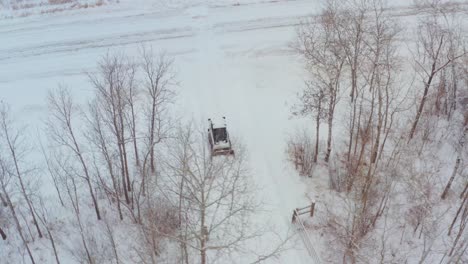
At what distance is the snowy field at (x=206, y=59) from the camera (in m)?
25.9

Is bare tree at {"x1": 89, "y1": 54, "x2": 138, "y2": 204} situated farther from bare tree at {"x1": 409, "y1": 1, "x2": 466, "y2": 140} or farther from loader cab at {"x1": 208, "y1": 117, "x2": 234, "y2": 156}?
bare tree at {"x1": 409, "y1": 1, "x2": 466, "y2": 140}

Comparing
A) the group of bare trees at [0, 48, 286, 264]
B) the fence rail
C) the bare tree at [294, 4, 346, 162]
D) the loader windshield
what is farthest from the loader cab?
the bare tree at [294, 4, 346, 162]

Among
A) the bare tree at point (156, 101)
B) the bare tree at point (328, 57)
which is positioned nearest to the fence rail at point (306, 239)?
the bare tree at point (328, 57)

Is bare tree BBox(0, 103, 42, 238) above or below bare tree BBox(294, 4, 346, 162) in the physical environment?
below

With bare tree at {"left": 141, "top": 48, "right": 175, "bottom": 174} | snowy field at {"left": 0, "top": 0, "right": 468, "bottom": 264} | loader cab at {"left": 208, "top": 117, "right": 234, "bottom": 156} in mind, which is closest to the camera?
bare tree at {"left": 141, "top": 48, "right": 175, "bottom": 174}

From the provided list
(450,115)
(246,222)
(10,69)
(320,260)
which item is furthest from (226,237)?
(10,69)

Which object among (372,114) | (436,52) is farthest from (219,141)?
(436,52)

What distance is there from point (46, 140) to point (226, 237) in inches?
530

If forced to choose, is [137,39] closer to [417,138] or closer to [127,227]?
[127,227]

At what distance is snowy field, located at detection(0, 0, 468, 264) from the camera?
2589cm

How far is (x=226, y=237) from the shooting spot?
21562mm

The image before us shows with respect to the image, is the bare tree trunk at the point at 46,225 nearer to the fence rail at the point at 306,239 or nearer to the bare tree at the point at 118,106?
the bare tree at the point at 118,106

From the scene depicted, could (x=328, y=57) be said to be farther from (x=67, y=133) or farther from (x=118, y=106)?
(x=67, y=133)

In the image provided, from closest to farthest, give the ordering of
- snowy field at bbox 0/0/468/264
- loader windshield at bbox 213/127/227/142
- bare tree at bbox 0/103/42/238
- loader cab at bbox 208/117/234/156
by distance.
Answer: bare tree at bbox 0/103/42/238
loader cab at bbox 208/117/234/156
loader windshield at bbox 213/127/227/142
snowy field at bbox 0/0/468/264
